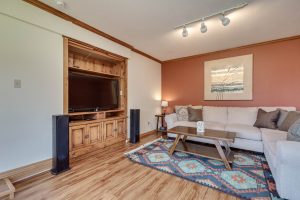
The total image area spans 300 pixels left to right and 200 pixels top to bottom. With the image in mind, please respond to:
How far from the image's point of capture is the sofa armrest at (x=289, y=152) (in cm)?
135

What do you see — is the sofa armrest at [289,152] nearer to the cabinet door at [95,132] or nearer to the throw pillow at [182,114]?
the throw pillow at [182,114]

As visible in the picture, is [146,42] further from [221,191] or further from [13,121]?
[221,191]

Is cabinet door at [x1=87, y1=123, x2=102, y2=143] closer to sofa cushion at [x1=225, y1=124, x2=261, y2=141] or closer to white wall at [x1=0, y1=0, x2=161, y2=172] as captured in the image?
white wall at [x1=0, y1=0, x2=161, y2=172]

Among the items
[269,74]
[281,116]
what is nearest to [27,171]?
[281,116]

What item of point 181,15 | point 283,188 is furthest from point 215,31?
point 283,188

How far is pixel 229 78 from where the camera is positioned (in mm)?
3738

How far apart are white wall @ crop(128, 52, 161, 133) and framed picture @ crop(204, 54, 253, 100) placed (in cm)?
155

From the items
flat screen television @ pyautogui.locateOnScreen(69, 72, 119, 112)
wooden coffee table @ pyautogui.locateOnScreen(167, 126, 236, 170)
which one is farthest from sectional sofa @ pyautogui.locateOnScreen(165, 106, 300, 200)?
flat screen television @ pyautogui.locateOnScreen(69, 72, 119, 112)

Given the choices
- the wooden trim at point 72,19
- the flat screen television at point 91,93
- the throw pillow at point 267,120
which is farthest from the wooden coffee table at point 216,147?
the wooden trim at point 72,19

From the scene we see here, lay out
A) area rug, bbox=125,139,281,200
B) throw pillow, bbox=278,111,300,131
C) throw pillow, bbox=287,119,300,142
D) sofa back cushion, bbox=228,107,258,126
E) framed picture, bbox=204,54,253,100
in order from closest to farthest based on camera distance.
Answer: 1. throw pillow, bbox=287,119,300,142
2. area rug, bbox=125,139,281,200
3. throw pillow, bbox=278,111,300,131
4. sofa back cushion, bbox=228,107,258,126
5. framed picture, bbox=204,54,253,100

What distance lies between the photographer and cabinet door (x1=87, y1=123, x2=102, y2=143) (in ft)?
9.01

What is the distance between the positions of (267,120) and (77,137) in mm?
3637

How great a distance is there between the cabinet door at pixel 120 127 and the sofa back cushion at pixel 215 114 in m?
2.12

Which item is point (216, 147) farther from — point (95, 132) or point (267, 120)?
point (95, 132)
